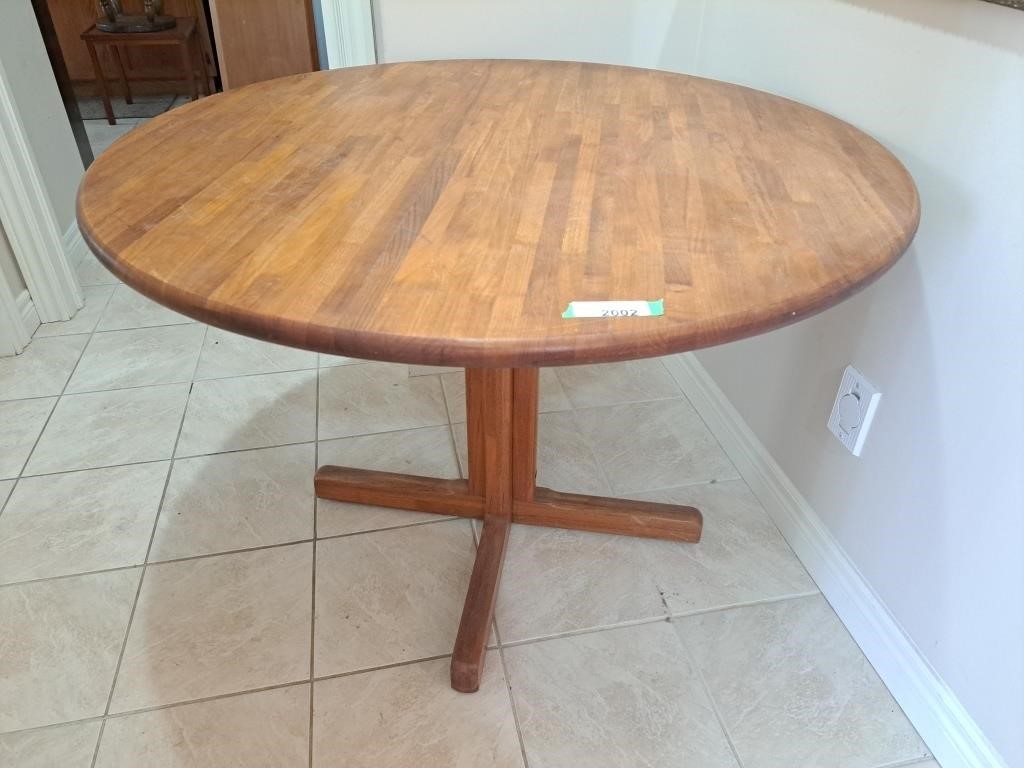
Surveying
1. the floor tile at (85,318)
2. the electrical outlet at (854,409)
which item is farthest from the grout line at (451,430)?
the floor tile at (85,318)

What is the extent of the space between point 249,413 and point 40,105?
1.24m

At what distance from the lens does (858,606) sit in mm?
1215

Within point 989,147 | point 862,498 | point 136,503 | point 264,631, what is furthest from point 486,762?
point 989,147

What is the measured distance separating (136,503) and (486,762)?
899 millimetres

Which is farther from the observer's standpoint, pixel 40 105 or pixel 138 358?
pixel 40 105

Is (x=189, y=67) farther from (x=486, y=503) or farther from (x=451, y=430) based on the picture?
(x=486, y=503)

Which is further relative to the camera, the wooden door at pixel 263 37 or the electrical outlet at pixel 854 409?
the wooden door at pixel 263 37

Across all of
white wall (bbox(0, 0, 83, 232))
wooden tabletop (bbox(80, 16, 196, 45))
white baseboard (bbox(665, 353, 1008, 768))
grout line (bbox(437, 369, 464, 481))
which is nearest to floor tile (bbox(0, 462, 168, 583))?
grout line (bbox(437, 369, 464, 481))

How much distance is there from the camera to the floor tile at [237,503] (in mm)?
1414

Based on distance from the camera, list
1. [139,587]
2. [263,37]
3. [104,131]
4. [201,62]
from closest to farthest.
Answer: [139,587] < [263,37] < [104,131] < [201,62]

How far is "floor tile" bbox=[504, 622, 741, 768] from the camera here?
1.07 m

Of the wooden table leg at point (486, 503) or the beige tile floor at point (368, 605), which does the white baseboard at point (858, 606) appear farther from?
the wooden table leg at point (486, 503)

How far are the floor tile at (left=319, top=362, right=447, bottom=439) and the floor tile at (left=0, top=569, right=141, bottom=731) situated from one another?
0.55 metres

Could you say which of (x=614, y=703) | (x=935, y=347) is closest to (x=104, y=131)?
(x=614, y=703)
